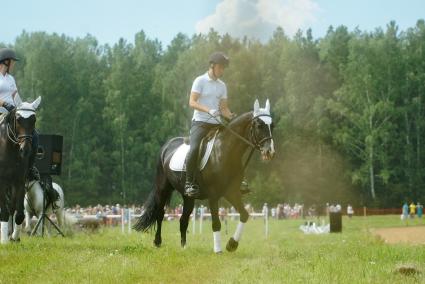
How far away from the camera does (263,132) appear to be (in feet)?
42.1

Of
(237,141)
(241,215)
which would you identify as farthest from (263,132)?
(241,215)

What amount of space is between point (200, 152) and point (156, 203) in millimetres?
2464

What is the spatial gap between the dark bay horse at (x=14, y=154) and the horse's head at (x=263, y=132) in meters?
4.46

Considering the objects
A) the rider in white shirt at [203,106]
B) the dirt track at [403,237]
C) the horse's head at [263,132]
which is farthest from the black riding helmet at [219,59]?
the dirt track at [403,237]

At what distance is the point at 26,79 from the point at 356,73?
112 feet

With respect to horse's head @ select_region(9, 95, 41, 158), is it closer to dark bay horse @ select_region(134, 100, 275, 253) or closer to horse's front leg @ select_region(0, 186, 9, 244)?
horse's front leg @ select_region(0, 186, 9, 244)

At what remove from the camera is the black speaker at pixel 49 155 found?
19.8 m

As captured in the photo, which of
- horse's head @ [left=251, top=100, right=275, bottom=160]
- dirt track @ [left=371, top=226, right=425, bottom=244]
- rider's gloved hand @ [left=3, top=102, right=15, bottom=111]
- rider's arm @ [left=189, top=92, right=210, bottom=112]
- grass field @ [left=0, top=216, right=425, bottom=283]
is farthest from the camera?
dirt track @ [left=371, top=226, right=425, bottom=244]

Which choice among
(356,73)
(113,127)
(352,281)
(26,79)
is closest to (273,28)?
(356,73)

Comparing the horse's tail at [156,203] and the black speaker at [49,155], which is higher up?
the black speaker at [49,155]

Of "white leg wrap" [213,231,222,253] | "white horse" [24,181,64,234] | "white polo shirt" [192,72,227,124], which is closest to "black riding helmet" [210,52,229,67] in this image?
"white polo shirt" [192,72,227,124]

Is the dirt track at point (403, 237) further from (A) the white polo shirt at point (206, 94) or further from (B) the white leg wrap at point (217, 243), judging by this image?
(A) the white polo shirt at point (206, 94)

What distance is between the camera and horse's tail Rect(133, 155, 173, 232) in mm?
15539

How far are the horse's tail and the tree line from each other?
4841cm
